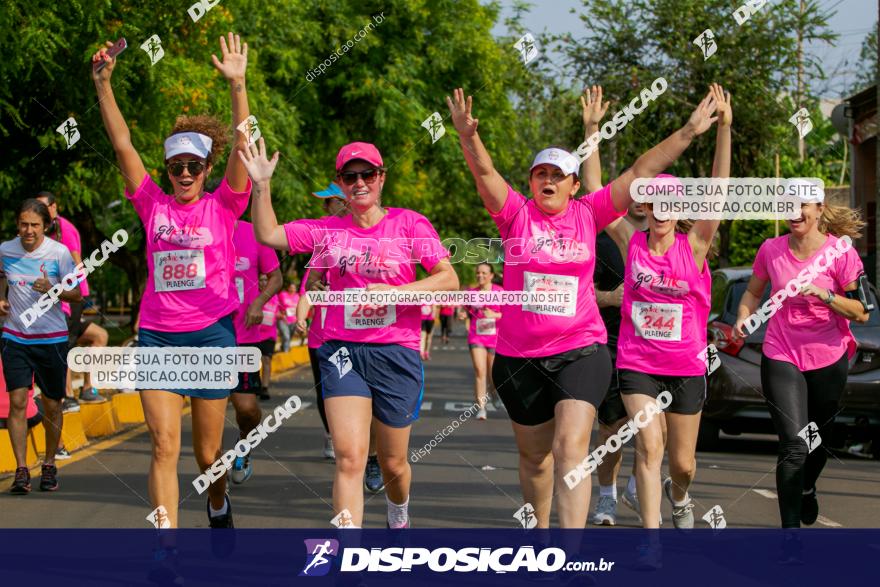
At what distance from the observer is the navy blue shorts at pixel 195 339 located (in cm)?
675

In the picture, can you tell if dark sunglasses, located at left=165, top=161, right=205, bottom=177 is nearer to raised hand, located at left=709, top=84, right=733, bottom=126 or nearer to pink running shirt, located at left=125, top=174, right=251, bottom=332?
pink running shirt, located at left=125, top=174, right=251, bottom=332

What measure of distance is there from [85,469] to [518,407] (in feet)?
18.3

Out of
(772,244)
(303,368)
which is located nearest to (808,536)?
(772,244)

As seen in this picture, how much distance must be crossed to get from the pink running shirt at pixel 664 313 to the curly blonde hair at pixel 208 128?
2256 mm

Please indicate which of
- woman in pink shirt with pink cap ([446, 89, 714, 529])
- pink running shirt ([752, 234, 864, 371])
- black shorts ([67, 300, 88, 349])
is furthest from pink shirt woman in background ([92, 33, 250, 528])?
black shorts ([67, 300, 88, 349])

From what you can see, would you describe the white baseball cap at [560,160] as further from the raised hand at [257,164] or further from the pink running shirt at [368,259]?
the raised hand at [257,164]

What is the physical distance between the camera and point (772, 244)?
317 inches

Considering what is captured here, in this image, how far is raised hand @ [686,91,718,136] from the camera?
648cm

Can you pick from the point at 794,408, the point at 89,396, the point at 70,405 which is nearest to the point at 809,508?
the point at 794,408

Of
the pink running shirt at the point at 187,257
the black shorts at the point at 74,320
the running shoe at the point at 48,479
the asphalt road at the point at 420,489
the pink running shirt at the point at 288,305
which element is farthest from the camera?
the pink running shirt at the point at 288,305

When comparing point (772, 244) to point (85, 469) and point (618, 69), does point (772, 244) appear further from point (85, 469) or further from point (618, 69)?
point (618, 69)

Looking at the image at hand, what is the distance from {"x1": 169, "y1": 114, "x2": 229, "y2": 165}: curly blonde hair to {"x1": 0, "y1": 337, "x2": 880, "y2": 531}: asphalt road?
227cm

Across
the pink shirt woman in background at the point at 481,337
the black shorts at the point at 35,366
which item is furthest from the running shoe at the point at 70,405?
the pink shirt woman in background at the point at 481,337

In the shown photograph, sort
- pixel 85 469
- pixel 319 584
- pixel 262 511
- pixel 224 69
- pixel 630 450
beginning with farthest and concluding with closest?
pixel 630 450 < pixel 85 469 < pixel 262 511 < pixel 224 69 < pixel 319 584
